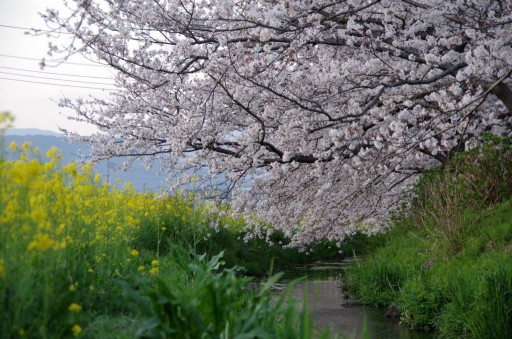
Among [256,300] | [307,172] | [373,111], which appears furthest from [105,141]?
[256,300]

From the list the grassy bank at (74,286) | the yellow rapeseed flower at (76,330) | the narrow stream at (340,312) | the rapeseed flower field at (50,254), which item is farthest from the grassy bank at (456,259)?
the yellow rapeseed flower at (76,330)

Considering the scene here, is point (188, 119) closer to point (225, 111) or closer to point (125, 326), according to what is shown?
point (225, 111)

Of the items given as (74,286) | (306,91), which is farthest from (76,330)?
(306,91)

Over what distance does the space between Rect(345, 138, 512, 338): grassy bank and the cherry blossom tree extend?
67 centimetres

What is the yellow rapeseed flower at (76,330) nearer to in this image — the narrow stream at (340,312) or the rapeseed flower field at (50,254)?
the rapeseed flower field at (50,254)

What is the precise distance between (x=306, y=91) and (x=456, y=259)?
3.27 meters

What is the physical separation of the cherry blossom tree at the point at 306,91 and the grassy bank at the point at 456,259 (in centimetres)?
67

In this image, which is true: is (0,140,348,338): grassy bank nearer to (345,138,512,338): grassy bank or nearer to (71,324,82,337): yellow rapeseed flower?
(71,324,82,337): yellow rapeseed flower

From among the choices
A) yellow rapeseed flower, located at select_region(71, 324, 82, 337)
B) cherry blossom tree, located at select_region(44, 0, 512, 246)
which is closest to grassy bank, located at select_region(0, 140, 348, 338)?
yellow rapeseed flower, located at select_region(71, 324, 82, 337)

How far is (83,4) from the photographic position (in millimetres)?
3684

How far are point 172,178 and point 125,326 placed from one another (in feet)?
23.7

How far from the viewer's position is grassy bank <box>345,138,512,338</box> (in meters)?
6.50

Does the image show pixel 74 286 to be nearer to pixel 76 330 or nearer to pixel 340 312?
pixel 76 330

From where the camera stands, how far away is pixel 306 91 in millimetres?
8477
